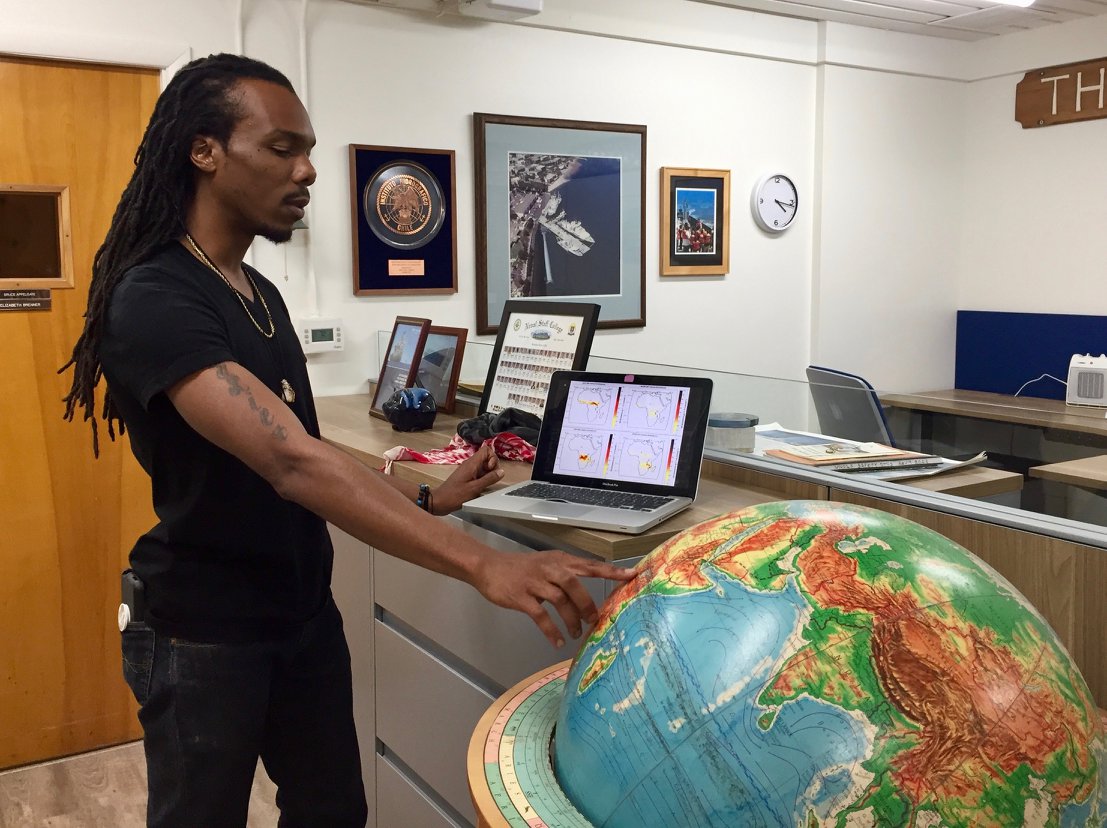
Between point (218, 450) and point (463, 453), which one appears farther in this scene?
point (463, 453)

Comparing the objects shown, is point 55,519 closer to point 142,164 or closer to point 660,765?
point 142,164

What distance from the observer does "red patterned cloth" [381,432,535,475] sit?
216cm

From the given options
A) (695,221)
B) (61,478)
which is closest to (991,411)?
(695,221)

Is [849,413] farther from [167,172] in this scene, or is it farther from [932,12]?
[932,12]

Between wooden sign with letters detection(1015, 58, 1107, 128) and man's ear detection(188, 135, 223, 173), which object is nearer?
man's ear detection(188, 135, 223, 173)

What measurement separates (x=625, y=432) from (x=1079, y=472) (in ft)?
2.43

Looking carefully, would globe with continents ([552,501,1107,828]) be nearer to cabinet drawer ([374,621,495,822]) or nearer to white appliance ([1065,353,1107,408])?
cabinet drawer ([374,621,495,822])

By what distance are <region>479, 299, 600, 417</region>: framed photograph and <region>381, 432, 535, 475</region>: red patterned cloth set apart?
189 millimetres

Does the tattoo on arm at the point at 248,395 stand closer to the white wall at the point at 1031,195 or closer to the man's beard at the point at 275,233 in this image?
the man's beard at the point at 275,233

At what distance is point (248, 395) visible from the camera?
4.30 feet

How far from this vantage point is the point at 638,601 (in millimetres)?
1000

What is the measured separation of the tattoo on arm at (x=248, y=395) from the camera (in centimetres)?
129

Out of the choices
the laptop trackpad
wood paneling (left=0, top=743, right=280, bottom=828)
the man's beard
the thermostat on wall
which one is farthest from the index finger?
the thermostat on wall

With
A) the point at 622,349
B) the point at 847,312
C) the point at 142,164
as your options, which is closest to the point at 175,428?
the point at 142,164
